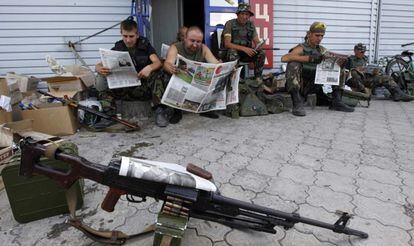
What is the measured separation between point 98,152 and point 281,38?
454 centimetres

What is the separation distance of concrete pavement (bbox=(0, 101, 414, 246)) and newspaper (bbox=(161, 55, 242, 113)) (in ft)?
0.97

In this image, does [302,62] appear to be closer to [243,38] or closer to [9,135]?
[243,38]

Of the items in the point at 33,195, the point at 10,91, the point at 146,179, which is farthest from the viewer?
the point at 10,91

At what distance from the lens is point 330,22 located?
6496 mm

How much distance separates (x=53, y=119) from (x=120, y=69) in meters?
0.90

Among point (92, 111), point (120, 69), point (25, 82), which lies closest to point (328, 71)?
point (120, 69)

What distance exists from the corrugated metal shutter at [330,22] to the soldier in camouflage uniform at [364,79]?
1.04m

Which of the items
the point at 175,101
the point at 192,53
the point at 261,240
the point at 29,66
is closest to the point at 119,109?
the point at 175,101

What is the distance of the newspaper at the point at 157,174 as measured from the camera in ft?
4.25

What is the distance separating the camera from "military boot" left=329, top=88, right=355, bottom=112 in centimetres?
462

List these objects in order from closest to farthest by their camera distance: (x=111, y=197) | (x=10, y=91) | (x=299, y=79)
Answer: (x=111, y=197), (x=10, y=91), (x=299, y=79)

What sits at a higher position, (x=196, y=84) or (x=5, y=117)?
(x=196, y=84)

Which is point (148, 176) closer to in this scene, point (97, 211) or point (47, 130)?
point (97, 211)

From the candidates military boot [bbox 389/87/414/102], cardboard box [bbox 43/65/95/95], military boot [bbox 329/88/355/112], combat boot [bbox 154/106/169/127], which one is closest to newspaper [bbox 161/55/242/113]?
combat boot [bbox 154/106/169/127]
